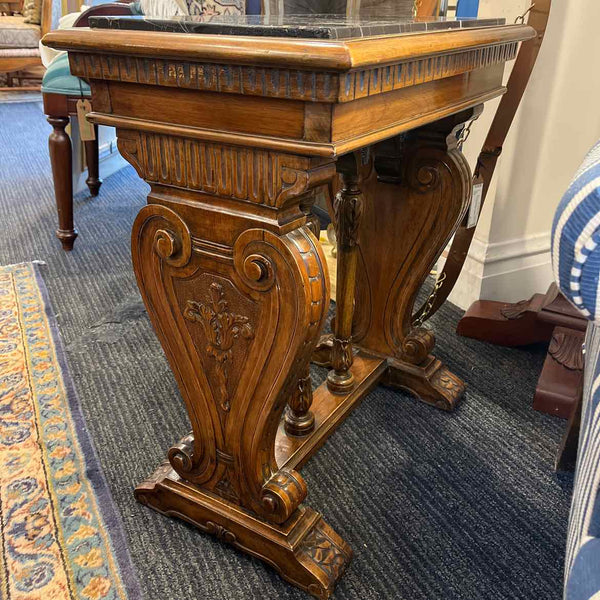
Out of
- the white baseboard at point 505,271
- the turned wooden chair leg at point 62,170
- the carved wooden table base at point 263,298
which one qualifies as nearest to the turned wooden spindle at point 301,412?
the carved wooden table base at point 263,298

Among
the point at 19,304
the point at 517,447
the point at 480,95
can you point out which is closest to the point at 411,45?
the point at 480,95

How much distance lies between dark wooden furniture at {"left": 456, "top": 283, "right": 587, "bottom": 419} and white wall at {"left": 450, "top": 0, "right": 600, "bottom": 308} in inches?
5.5

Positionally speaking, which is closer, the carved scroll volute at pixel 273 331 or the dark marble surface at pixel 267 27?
the dark marble surface at pixel 267 27

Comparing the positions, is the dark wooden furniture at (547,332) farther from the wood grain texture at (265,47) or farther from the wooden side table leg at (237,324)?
the wood grain texture at (265,47)

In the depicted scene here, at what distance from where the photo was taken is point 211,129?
0.66m

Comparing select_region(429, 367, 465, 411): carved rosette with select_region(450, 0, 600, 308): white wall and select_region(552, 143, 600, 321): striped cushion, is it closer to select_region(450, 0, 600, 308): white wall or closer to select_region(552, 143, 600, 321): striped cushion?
select_region(450, 0, 600, 308): white wall

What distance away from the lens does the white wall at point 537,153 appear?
58.2 inches

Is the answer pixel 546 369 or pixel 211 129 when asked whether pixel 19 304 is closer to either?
pixel 211 129

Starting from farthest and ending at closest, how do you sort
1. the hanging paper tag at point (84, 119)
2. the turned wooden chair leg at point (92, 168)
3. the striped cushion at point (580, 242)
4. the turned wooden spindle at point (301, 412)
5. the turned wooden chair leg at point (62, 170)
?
the turned wooden chair leg at point (92, 168) < the turned wooden chair leg at point (62, 170) < the hanging paper tag at point (84, 119) < the turned wooden spindle at point (301, 412) < the striped cushion at point (580, 242)

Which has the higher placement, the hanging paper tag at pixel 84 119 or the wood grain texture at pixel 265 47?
the wood grain texture at pixel 265 47

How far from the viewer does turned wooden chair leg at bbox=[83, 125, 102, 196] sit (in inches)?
95.5

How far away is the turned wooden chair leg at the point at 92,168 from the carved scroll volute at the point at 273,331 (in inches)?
76.2

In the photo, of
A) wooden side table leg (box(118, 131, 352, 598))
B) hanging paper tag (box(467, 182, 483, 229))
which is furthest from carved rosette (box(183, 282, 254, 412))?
hanging paper tag (box(467, 182, 483, 229))

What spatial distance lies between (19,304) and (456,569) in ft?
4.51
